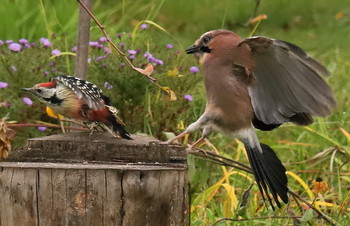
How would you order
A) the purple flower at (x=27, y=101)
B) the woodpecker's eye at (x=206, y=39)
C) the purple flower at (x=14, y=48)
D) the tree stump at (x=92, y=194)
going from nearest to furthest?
the tree stump at (x=92, y=194) → the woodpecker's eye at (x=206, y=39) → the purple flower at (x=27, y=101) → the purple flower at (x=14, y=48)

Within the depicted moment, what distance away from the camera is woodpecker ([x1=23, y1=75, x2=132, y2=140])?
350cm

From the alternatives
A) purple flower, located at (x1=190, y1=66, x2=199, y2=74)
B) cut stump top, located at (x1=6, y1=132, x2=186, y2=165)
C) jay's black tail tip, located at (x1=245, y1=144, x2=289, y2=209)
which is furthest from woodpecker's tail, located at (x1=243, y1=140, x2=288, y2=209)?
purple flower, located at (x1=190, y1=66, x2=199, y2=74)

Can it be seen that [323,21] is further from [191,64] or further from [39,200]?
[39,200]

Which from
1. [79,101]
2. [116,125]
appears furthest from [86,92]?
[116,125]

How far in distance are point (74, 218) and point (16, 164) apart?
0.34m

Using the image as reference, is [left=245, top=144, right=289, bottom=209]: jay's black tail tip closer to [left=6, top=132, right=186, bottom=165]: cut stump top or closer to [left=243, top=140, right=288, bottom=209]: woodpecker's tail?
[left=243, top=140, right=288, bottom=209]: woodpecker's tail

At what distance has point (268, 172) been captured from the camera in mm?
3654

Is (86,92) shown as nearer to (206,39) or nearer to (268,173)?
(206,39)

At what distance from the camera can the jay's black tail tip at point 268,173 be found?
11.9ft

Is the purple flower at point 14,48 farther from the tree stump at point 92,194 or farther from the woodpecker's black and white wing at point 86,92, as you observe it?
the tree stump at point 92,194

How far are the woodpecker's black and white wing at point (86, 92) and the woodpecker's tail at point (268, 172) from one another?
0.71 metres

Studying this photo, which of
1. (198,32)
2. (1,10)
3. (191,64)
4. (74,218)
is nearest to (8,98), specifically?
(191,64)

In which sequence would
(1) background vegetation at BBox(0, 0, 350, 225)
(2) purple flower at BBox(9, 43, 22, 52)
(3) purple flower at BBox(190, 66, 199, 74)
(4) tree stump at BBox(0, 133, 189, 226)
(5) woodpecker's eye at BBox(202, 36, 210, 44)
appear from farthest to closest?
(3) purple flower at BBox(190, 66, 199, 74), (2) purple flower at BBox(9, 43, 22, 52), (1) background vegetation at BBox(0, 0, 350, 225), (5) woodpecker's eye at BBox(202, 36, 210, 44), (4) tree stump at BBox(0, 133, 189, 226)

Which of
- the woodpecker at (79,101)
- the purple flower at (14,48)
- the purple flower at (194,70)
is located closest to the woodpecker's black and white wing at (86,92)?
the woodpecker at (79,101)
